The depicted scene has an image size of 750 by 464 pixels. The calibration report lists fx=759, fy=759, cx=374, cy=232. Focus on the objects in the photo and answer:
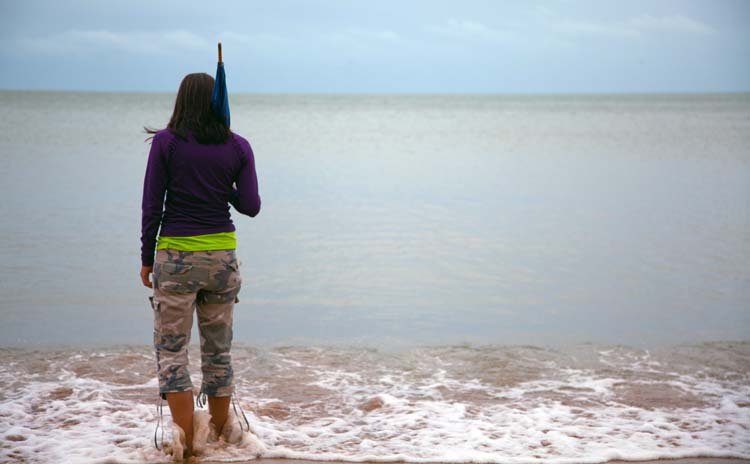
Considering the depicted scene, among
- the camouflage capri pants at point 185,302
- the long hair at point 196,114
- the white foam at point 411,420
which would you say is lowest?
the white foam at point 411,420

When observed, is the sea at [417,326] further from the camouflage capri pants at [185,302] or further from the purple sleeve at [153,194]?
the purple sleeve at [153,194]

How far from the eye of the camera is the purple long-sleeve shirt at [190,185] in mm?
3871

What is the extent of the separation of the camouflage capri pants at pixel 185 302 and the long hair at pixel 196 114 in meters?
0.62

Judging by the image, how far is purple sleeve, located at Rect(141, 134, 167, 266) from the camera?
3.85 metres

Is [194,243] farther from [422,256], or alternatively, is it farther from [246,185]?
[422,256]

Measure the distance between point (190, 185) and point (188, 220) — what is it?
0.18 meters

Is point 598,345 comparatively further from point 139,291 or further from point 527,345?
point 139,291

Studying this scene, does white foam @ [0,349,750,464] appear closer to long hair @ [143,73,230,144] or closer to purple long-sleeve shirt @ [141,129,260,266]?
purple long-sleeve shirt @ [141,129,260,266]

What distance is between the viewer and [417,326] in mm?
8156

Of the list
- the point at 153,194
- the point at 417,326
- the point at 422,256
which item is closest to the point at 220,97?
the point at 153,194

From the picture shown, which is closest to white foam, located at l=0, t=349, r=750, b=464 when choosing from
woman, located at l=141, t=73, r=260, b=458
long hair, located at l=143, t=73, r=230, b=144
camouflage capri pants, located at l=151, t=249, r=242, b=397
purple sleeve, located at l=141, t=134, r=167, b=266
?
camouflage capri pants, located at l=151, t=249, r=242, b=397

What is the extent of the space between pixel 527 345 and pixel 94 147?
2515 cm

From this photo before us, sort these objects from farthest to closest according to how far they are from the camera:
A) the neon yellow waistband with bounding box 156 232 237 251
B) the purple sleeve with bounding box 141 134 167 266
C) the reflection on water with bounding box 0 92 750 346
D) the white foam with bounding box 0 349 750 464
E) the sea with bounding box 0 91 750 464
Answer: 1. the reflection on water with bounding box 0 92 750 346
2. the sea with bounding box 0 91 750 464
3. the white foam with bounding box 0 349 750 464
4. the neon yellow waistband with bounding box 156 232 237 251
5. the purple sleeve with bounding box 141 134 167 266

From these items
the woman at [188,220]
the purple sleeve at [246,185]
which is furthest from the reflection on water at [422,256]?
the purple sleeve at [246,185]
